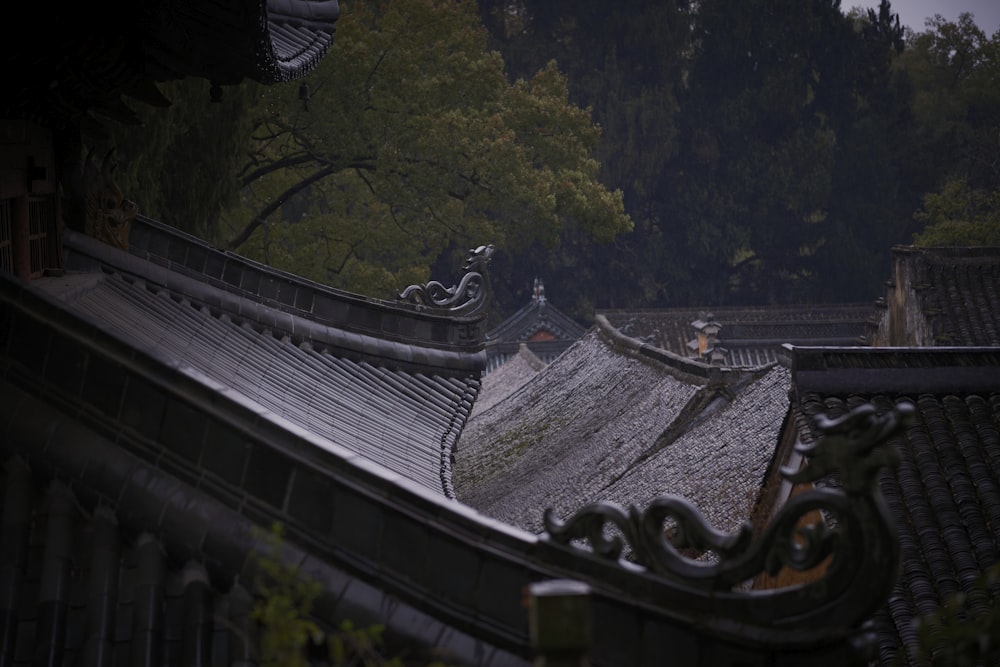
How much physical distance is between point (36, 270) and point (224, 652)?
13.7ft

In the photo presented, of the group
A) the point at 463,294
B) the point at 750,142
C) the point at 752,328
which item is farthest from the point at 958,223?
the point at 463,294

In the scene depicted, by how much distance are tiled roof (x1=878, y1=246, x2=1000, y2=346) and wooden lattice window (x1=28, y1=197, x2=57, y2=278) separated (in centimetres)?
1800

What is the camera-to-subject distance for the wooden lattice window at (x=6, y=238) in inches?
271

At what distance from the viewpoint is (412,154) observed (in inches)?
974

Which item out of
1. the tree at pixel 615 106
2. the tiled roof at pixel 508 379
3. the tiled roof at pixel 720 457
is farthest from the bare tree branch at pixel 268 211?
the tree at pixel 615 106

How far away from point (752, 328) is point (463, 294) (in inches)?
1074

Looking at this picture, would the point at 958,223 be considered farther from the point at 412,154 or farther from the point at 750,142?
the point at 412,154

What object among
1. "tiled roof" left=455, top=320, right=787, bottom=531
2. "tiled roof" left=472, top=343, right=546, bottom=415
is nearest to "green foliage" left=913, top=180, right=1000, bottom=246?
"tiled roof" left=472, top=343, right=546, bottom=415

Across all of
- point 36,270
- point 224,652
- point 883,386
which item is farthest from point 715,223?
point 224,652

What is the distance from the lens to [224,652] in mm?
4129

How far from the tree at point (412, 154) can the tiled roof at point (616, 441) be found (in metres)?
3.21

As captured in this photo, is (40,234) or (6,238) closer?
(6,238)

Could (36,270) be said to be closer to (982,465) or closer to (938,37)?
(982,465)

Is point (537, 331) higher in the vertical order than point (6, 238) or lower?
lower
